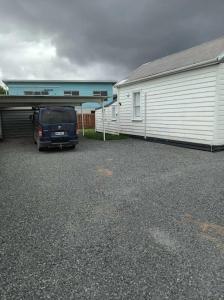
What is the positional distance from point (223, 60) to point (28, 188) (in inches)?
317

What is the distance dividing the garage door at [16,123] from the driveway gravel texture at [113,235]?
13.5m

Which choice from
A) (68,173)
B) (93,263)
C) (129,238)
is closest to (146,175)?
(68,173)

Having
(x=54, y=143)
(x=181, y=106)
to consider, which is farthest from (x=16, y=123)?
(x=181, y=106)

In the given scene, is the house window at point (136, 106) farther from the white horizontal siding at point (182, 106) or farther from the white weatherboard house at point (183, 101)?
the white horizontal siding at point (182, 106)

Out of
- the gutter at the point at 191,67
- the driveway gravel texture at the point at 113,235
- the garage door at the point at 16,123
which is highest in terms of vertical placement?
the gutter at the point at 191,67

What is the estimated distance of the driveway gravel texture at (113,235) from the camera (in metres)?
2.51

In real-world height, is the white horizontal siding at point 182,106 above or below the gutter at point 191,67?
below

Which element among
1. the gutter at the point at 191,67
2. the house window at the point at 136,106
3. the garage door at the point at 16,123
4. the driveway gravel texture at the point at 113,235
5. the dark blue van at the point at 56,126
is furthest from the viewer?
the garage door at the point at 16,123

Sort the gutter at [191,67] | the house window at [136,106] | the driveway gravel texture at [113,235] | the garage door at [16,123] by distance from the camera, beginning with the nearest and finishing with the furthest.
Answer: the driveway gravel texture at [113,235] < the gutter at [191,67] < the house window at [136,106] < the garage door at [16,123]

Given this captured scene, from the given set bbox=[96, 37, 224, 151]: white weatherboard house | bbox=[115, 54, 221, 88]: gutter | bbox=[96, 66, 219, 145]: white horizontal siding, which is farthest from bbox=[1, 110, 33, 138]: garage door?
bbox=[115, 54, 221, 88]: gutter

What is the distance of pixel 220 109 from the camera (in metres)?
9.55

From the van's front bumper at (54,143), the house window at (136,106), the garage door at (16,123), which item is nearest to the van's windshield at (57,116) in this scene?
the van's front bumper at (54,143)

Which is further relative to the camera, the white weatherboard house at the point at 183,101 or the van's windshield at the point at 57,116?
the van's windshield at the point at 57,116

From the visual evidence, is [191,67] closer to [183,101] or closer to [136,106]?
[183,101]
